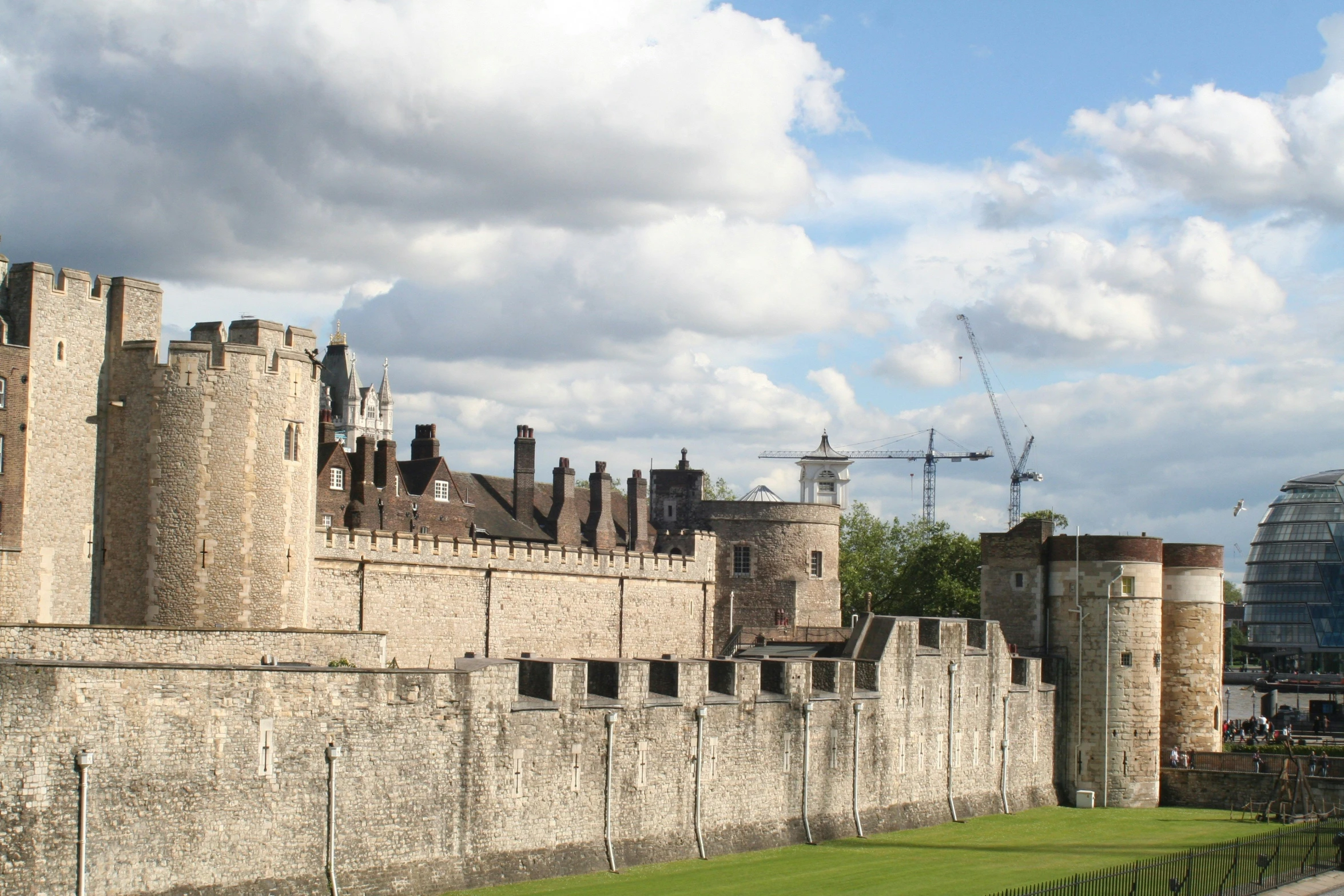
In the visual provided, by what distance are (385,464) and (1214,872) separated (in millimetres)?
37472

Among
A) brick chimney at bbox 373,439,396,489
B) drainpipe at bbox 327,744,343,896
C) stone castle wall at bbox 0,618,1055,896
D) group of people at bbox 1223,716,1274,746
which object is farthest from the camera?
brick chimney at bbox 373,439,396,489

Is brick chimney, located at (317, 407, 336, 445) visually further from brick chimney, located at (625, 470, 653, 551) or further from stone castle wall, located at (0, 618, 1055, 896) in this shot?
stone castle wall, located at (0, 618, 1055, 896)

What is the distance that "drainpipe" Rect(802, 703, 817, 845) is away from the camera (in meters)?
34.7

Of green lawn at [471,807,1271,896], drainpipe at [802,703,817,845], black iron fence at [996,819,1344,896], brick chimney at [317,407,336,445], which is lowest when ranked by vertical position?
green lawn at [471,807,1271,896]

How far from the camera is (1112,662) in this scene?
4672 cm

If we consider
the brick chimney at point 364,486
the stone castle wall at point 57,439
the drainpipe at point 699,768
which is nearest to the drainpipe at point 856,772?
the drainpipe at point 699,768

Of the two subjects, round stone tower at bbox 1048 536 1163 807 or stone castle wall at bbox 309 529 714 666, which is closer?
stone castle wall at bbox 309 529 714 666

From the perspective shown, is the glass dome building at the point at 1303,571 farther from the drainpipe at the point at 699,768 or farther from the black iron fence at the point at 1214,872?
the drainpipe at the point at 699,768

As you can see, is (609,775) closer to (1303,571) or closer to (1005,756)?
(1005,756)

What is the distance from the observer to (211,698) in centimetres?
2283

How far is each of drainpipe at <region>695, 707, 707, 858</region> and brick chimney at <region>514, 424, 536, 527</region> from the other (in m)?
35.4

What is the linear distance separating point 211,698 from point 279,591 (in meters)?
12.3

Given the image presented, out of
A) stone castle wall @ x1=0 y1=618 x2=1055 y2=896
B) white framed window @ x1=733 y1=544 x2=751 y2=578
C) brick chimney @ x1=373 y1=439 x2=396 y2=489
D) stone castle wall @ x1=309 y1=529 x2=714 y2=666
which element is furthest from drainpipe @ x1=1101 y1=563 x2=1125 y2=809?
brick chimney @ x1=373 y1=439 x2=396 y2=489

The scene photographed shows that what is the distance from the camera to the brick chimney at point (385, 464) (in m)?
58.6
